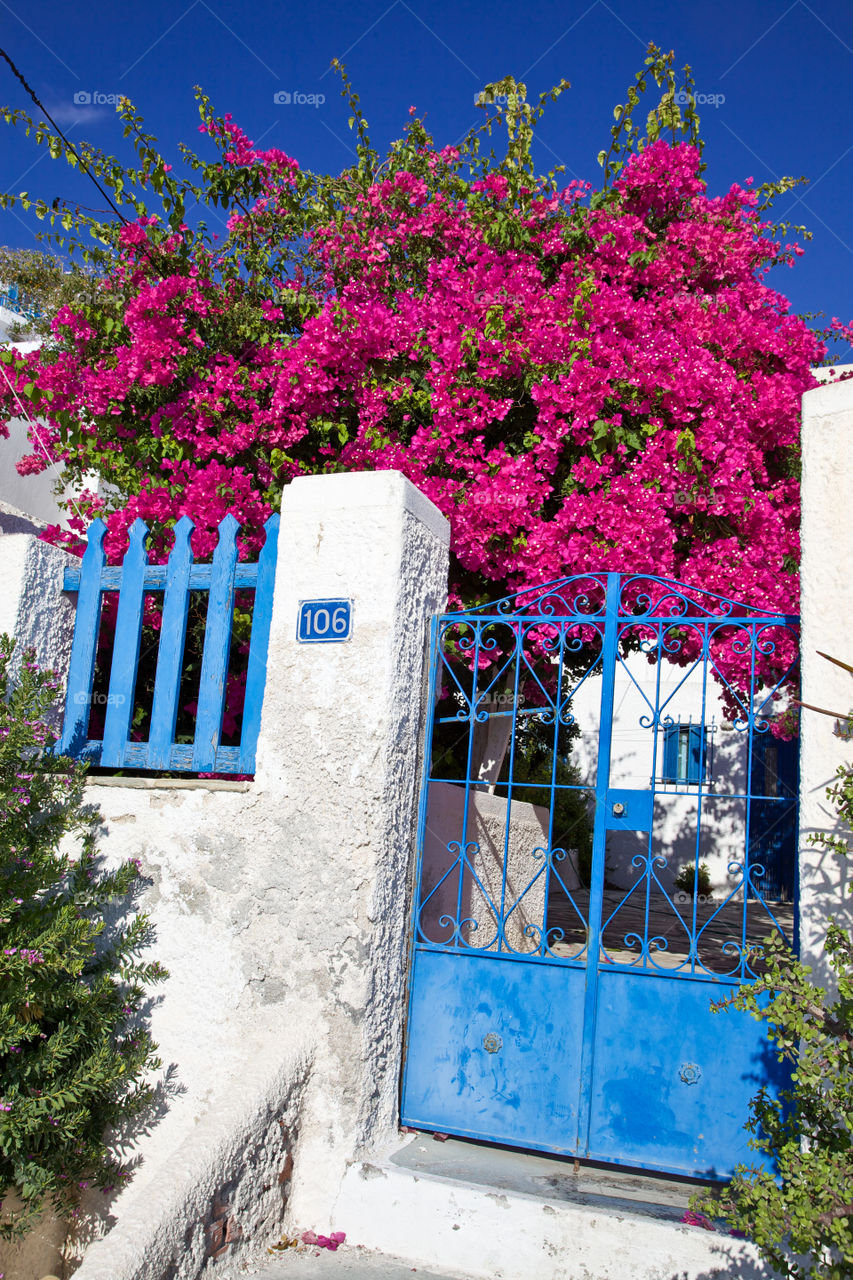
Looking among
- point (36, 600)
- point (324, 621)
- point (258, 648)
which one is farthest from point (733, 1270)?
point (36, 600)

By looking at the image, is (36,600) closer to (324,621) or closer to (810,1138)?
(324,621)

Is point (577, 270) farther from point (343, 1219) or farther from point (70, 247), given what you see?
point (343, 1219)

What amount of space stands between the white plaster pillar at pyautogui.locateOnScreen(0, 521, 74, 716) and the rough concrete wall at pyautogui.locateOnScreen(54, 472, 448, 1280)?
72 cm

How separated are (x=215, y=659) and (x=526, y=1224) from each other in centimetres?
224

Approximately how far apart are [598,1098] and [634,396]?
344 cm

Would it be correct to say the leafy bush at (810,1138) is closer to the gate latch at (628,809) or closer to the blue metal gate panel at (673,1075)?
the blue metal gate panel at (673,1075)

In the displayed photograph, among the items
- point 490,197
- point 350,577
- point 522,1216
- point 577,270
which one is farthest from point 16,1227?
point 490,197

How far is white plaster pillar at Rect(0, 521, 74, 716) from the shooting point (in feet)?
12.6

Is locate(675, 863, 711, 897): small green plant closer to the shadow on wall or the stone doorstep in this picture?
the stone doorstep

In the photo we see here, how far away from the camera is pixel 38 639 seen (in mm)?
3977

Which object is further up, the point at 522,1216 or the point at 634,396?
the point at 634,396

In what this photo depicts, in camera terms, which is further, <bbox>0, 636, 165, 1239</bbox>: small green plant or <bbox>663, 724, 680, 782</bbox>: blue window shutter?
<bbox>663, 724, 680, 782</bbox>: blue window shutter

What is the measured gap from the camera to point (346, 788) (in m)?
3.42

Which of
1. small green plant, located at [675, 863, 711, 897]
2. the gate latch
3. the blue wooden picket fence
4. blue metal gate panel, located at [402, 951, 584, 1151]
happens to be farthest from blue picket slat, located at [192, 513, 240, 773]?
small green plant, located at [675, 863, 711, 897]
